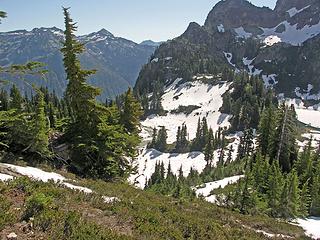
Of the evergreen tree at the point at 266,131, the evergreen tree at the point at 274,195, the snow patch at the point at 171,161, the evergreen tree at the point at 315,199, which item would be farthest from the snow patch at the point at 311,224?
the snow patch at the point at 171,161

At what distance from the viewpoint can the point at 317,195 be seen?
4072cm

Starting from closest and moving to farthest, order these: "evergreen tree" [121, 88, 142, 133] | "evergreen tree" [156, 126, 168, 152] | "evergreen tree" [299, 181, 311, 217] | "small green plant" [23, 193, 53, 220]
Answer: "small green plant" [23, 193, 53, 220], "evergreen tree" [299, 181, 311, 217], "evergreen tree" [121, 88, 142, 133], "evergreen tree" [156, 126, 168, 152]

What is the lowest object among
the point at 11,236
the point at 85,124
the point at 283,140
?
the point at 283,140

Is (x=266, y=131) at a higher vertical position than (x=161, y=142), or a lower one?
higher

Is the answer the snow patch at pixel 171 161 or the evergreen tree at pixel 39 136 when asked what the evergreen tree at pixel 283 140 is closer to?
the evergreen tree at pixel 39 136

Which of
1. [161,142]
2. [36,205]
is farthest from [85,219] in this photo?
[161,142]

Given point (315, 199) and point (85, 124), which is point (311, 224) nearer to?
point (315, 199)

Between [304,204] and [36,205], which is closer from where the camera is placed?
[36,205]

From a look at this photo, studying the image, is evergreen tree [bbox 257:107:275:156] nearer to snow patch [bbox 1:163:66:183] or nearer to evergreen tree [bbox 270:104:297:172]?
evergreen tree [bbox 270:104:297:172]

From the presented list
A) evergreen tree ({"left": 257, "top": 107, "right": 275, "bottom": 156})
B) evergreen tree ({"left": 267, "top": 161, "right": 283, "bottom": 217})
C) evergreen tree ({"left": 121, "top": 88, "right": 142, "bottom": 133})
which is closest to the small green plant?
evergreen tree ({"left": 267, "top": 161, "right": 283, "bottom": 217})

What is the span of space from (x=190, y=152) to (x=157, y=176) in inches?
2016

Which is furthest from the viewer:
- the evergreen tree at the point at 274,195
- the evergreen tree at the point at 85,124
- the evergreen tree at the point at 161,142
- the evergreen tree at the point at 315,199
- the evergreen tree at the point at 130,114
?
the evergreen tree at the point at 161,142

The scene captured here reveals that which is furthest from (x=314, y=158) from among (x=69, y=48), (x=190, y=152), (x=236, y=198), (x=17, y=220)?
(x=190, y=152)

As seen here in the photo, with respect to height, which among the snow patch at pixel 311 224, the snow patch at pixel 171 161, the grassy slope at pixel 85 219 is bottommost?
the snow patch at pixel 171 161
